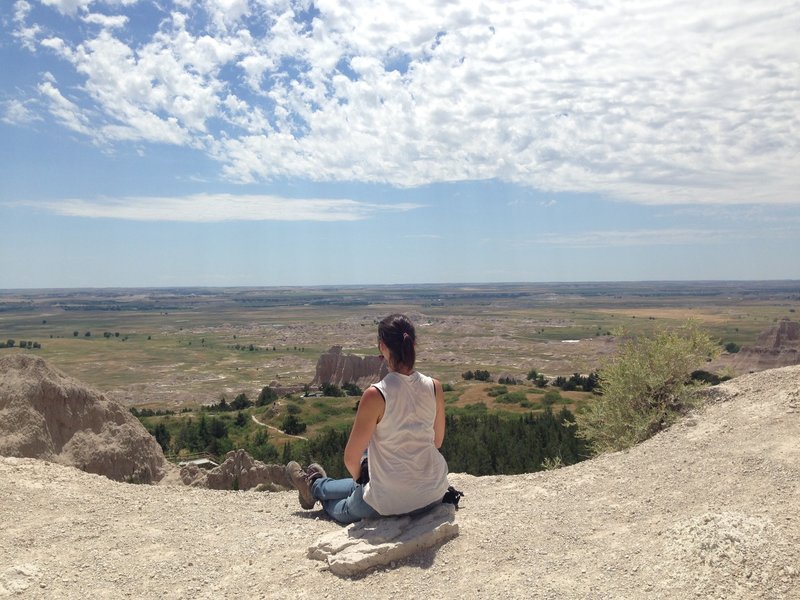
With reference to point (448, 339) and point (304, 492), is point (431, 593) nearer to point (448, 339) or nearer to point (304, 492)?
point (304, 492)

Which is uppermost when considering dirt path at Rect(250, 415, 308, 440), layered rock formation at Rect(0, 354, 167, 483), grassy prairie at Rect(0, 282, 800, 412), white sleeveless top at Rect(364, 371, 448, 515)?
white sleeveless top at Rect(364, 371, 448, 515)

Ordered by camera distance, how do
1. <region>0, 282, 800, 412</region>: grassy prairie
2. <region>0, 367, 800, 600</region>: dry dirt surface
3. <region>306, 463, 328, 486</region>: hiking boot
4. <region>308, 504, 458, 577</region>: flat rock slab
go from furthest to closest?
1. <region>0, 282, 800, 412</region>: grassy prairie
2. <region>306, 463, 328, 486</region>: hiking boot
3. <region>308, 504, 458, 577</region>: flat rock slab
4. <region>0, 367, 800, 600</region>: dry dirt surface

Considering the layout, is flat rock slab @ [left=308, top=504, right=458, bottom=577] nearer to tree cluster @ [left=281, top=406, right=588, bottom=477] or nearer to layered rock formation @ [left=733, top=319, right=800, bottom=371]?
tree cluster @ [left=281, top=406, right=588, bottom=477]

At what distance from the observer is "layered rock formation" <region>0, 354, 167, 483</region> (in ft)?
40.2

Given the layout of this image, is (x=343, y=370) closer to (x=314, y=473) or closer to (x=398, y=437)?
(x=314, y=473)

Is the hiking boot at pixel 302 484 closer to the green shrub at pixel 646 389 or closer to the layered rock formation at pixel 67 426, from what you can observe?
the green shrub at pixel 646 389

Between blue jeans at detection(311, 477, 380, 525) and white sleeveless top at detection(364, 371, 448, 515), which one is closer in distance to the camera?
white sleeveless top at detection(364, 371, 448, 515)

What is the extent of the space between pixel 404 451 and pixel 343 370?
7041cm

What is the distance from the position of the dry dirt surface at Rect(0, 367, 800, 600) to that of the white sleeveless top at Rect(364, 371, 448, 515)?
613mm

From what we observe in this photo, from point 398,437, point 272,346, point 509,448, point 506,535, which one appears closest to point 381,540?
point 398,437

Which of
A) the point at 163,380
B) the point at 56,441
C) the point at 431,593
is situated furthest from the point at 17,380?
the point at 163,380

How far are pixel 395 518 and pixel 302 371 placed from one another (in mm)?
88286

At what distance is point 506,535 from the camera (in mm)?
6879

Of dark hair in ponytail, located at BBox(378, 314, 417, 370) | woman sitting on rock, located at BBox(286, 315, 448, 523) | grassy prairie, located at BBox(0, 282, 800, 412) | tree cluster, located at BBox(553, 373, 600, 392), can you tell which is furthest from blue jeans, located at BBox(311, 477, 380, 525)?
tree cluster, located at BBox(553, 373, 600, 392)
